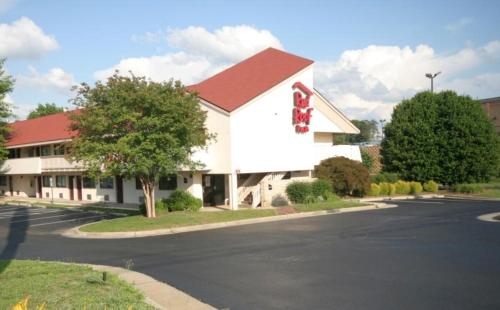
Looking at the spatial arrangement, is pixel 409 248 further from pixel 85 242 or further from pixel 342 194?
pixel 342 194

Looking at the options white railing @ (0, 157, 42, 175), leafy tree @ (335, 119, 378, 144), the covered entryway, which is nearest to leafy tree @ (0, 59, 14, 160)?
white railing @ (0, 157, 42, 175)

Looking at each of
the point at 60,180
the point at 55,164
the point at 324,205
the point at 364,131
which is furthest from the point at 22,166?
the point at 364,131

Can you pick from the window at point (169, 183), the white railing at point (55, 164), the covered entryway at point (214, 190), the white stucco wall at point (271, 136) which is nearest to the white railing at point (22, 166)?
the white railing at point (55, 164)

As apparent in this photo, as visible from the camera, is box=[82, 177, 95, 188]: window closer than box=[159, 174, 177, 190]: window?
No

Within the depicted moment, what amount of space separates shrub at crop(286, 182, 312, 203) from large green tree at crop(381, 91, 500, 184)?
13234 mm

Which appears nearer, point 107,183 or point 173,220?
point 173,220

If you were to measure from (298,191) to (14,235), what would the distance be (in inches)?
566

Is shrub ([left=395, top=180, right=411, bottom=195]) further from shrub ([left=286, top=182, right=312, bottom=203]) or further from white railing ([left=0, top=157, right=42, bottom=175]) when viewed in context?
white railing ([left=0, top=157, right=42, bottom=175])

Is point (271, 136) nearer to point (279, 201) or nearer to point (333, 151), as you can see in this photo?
point (279, 201)

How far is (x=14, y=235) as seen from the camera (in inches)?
766

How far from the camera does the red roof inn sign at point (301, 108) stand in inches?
1079

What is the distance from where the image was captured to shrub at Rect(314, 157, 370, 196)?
1184 inches

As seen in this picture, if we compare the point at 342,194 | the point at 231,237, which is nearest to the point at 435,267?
the point at 231,237

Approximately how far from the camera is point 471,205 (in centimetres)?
2597
